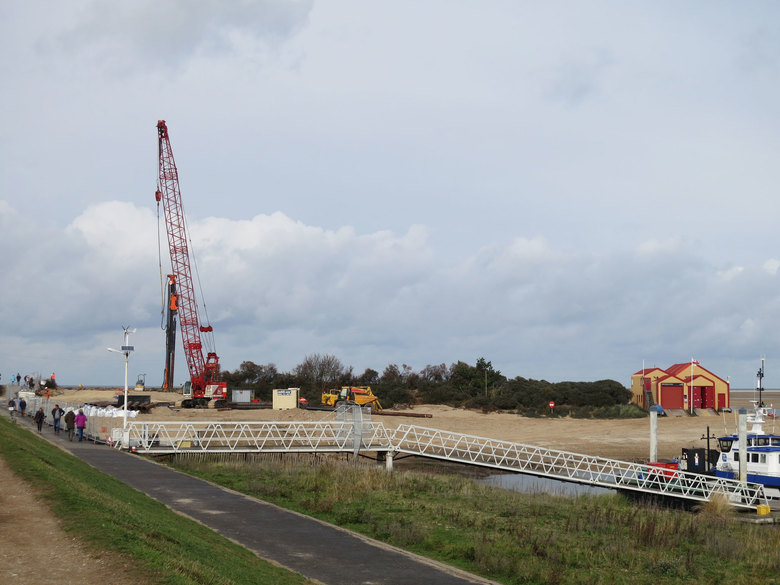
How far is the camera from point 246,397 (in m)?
82.1

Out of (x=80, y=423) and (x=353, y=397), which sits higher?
(x=80, y=423)

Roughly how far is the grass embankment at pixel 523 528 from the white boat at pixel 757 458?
4309mm

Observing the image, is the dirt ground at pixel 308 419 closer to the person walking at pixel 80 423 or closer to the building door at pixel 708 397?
the building door at pixel 708 397

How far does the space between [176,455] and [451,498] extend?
1527 cm

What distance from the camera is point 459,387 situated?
9962 centimetres

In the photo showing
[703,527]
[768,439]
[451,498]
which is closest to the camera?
[703,527]

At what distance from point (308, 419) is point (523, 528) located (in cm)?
4462

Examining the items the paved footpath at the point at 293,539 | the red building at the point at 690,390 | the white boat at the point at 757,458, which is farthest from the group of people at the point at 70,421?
the red building at the point at 690,390

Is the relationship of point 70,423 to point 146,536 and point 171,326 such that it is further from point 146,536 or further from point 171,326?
point 171,326

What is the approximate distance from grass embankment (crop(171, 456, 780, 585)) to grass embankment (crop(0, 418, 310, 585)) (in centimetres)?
557

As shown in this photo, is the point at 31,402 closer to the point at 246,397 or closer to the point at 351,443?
A: the point at 246,397

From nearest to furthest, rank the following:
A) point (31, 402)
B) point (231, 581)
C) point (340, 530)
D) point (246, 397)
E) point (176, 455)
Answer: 1. point (231, 581)
2. point (340, 530)
3. point (176, 455)
4. point (31, 402)
5. point (246, 397)

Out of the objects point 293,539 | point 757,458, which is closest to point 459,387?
point 757,458

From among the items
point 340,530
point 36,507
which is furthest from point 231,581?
point 340,530
